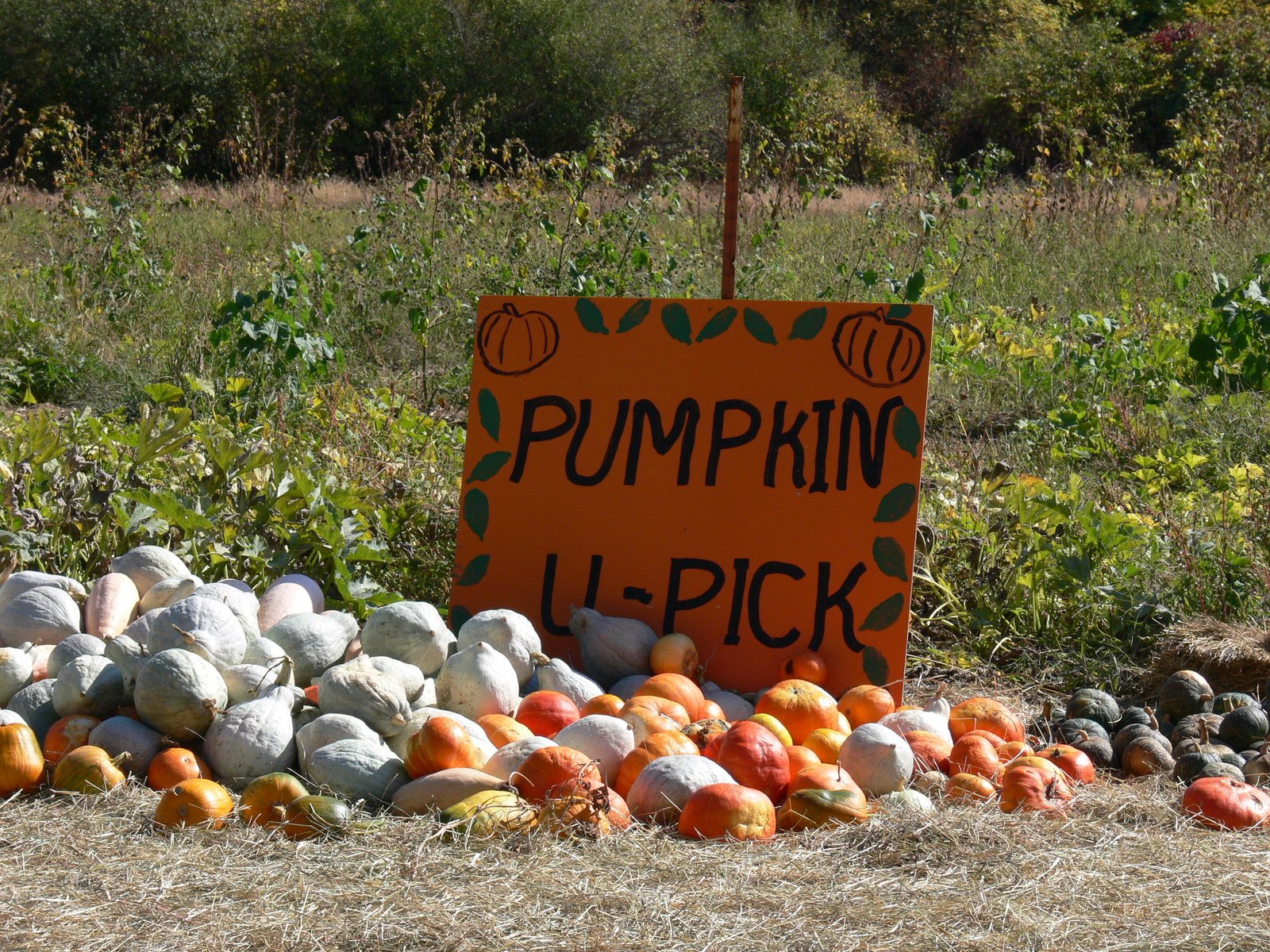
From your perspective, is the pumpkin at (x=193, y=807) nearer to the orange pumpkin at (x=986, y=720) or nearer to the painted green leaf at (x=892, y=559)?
the orange pumpkin at (x=986, y=720)

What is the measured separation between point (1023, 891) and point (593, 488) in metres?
1.71

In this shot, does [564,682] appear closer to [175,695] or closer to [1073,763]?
[175,695]

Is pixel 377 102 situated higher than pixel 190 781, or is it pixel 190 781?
pixel 377 102

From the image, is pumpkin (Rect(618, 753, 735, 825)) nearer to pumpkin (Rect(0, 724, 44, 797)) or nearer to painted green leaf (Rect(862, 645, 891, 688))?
painted green leaf (Rect(862, 645, 891, 688))

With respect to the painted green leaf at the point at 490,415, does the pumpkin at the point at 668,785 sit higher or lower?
lower

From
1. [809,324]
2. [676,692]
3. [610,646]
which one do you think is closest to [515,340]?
[809,324]

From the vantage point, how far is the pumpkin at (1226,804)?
226 cm

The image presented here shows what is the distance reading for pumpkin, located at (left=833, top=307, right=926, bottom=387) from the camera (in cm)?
317

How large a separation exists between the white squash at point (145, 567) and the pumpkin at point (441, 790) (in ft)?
3.69

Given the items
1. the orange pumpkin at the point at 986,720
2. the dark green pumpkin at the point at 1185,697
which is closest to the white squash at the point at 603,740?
the orange pumpkin at the point at 986,720

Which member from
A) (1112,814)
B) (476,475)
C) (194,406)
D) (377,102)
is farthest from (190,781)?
(377,102)

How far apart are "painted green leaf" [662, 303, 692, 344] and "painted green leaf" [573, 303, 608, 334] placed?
0.56 feet

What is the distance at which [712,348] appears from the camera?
3.29m

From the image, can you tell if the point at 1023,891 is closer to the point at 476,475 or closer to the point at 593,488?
the point at 593,488
